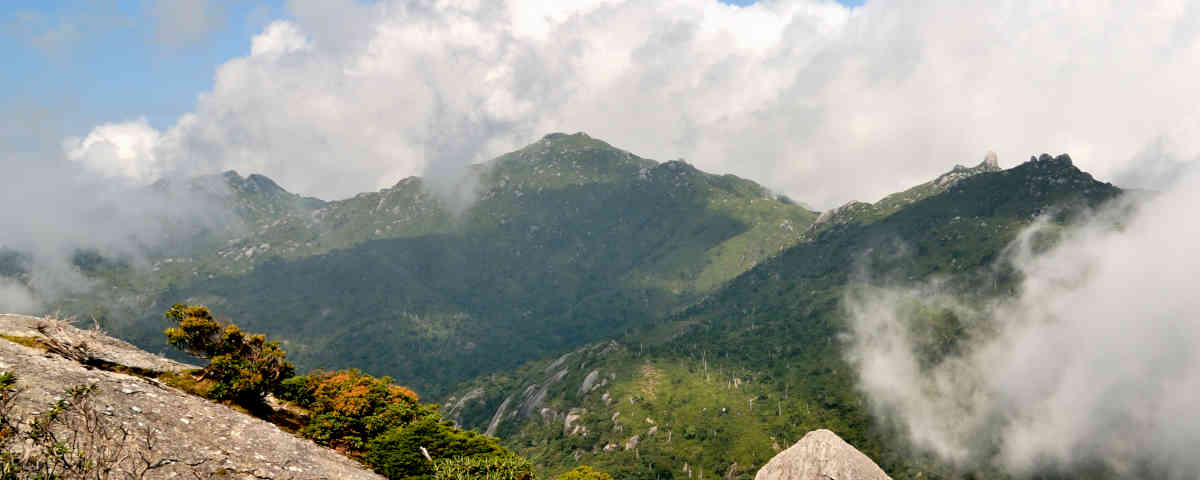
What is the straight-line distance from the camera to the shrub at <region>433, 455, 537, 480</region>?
49.2 m

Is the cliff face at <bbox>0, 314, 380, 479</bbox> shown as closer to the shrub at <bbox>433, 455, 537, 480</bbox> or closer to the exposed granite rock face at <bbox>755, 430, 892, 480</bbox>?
the shrub at <bbox>433, 455, 537, 480</bbox>

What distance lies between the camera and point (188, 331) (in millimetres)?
61562

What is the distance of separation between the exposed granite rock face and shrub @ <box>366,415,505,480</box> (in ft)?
124

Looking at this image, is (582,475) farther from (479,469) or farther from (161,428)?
(161,428)

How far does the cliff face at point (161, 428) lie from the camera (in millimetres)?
29062

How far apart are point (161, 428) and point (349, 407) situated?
2825 centimetres

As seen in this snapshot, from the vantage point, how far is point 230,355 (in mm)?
58812

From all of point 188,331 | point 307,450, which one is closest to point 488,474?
point 307,450

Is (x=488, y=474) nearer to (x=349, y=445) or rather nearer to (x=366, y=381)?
(x=349, y=445)

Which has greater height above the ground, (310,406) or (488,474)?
(310,406)

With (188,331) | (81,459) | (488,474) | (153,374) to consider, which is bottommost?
(488,474)

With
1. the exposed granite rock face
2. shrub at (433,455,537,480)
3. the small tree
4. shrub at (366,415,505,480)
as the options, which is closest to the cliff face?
shrub at (433,455,537,480)

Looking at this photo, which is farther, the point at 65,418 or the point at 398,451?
the point at 398,451

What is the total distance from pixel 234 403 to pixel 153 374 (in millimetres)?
8027
